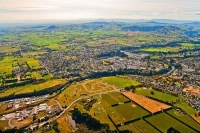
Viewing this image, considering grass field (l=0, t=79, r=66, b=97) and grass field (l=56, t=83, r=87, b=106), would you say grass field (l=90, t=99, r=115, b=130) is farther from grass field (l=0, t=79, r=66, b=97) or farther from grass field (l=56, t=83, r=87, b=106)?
grass field (l=0, t=79, r=66, b=97)

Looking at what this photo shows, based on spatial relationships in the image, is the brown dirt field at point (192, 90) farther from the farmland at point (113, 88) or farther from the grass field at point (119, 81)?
the grass field at point (119, 81)

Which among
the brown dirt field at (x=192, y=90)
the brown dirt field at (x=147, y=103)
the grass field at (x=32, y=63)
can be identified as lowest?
the brown dirt field at (x=192, y=90)

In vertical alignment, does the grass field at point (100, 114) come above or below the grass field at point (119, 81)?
below

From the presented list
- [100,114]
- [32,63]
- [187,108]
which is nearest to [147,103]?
[187,108]

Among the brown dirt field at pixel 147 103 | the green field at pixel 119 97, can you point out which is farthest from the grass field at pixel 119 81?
the brown dirt field at pixel 147 103

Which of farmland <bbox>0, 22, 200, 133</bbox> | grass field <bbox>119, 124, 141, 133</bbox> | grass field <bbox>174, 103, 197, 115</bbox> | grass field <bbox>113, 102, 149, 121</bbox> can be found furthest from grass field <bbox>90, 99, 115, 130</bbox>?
grass field <bbox>174, 103, 197, 115</bbox>

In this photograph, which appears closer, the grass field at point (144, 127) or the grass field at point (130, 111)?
the grass field at point (144, 127)

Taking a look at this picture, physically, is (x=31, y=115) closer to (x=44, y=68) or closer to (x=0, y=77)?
(x=0, y=77)
